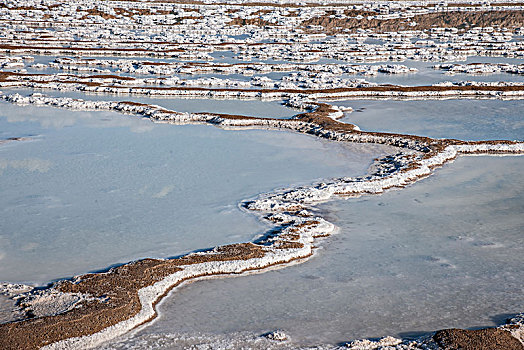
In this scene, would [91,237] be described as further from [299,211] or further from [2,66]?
[2,66]

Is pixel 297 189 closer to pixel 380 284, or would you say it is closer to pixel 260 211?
pixel 260 211

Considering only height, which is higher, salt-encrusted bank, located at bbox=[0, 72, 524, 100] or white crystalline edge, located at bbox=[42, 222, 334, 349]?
salt-encrusted bank, located at bbox=[0, 72, 524, 100]

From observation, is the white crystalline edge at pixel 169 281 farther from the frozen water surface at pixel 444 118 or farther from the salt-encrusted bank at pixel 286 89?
the salt-encrusted bank at pixel 286 89

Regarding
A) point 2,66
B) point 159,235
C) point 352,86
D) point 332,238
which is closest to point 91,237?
point 159,235

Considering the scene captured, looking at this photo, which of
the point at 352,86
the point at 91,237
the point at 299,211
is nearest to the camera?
the point at 91,237

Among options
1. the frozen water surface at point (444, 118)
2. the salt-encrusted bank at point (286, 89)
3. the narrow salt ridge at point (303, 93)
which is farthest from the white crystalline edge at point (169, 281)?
the salt-encrusted bank at point (286, 89)

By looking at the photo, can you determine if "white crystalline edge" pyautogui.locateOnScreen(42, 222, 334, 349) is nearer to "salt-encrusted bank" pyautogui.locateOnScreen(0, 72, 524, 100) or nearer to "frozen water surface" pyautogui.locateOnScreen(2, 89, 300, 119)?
"frozen water surface" pyautogui.locateOnScreen(2, 89, 300, 119)

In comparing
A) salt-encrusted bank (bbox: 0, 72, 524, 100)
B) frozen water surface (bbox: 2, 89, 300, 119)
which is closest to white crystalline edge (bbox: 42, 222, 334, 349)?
frozen water surface (bbox: 2, 89, 300, 119)
